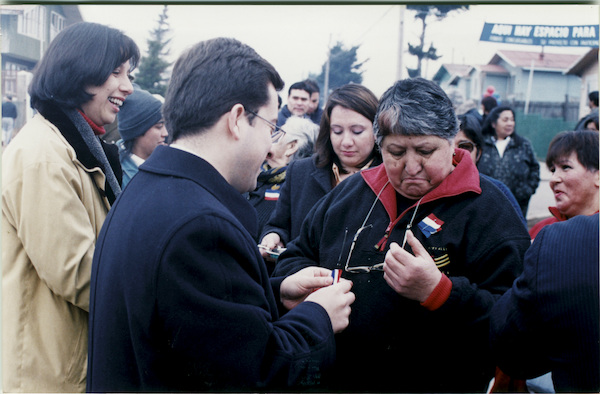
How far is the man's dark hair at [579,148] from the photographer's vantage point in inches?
109

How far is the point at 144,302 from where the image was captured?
131 centimetres

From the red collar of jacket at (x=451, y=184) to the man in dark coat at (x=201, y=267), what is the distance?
692 millimetres

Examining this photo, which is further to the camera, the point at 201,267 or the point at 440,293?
the point at 440,293

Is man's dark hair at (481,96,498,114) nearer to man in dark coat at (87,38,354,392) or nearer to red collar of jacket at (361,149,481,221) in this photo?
red collar of jacket at (361,149,481,221)

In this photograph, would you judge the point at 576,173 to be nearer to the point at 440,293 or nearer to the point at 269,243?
the point at 440,293

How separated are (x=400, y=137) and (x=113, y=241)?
1.16 metres

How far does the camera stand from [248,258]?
1367 mm

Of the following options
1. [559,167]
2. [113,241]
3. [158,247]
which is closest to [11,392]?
[113,241]

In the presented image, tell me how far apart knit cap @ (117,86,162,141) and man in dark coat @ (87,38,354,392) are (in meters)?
2.11

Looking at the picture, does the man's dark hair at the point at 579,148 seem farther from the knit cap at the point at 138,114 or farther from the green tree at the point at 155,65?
the knit cap at the point at 138,114

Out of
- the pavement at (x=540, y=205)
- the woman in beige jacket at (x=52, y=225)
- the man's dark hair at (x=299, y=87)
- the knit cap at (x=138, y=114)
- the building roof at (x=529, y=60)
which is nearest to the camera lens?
the woman in beige jacket at (x=52, y=225)

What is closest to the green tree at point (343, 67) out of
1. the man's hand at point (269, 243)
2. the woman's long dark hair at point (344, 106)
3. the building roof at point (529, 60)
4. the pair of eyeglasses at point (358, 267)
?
the woman's long dark hair at point (344, 106)

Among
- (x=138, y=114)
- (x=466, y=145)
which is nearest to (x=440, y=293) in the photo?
(x=466, y=145)

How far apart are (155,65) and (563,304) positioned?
2.91m
